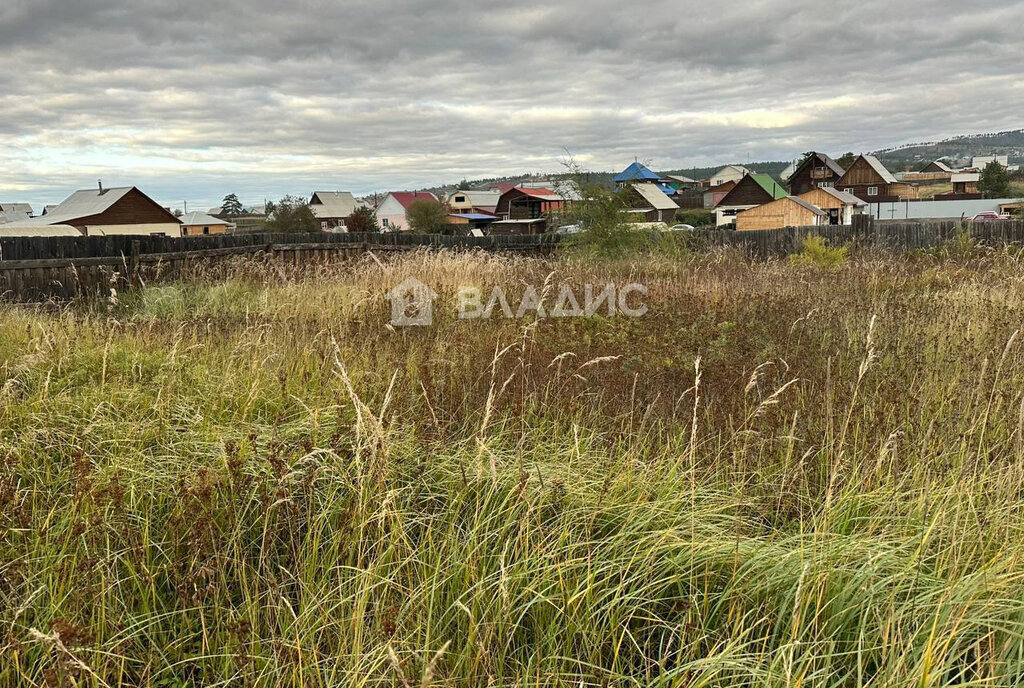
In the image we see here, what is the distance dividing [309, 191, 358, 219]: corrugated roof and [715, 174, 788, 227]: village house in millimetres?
40596

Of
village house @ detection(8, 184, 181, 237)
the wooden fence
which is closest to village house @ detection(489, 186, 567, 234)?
village house @ detection(8, 184, 181, 237)

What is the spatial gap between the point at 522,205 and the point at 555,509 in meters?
73.0

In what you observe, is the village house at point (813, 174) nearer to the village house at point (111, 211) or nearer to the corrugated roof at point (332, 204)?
the corrugated roof at point (332, 204)

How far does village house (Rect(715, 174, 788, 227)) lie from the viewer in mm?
62037

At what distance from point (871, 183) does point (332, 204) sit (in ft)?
187

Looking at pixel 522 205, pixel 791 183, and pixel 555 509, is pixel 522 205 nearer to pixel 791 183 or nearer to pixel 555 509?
pixel 791 183

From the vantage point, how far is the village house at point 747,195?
62.0 m

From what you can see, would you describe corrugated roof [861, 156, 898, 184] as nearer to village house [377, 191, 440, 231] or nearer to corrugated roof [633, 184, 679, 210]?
corrugated roof [633, 184, 679, 210]

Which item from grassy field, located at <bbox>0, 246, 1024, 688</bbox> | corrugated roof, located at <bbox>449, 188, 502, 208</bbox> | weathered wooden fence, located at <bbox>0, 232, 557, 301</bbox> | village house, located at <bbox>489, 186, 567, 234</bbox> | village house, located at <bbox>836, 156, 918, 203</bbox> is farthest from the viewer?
corrugated roof, located at <bbox>449, 188, 502, 208</bbox>

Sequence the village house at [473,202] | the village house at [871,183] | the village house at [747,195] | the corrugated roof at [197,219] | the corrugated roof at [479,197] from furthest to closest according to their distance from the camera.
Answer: the corrugated roof at [479,197] < the village house at [473,202] < the village house at [871,183] < the corrugated roof at [197,219] < the village house at [747,195]

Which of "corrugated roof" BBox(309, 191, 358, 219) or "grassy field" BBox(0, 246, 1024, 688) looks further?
"corrugated roof" BBox(309, 191, 358, 219)

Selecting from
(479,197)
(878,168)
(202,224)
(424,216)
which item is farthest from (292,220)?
(878,168)

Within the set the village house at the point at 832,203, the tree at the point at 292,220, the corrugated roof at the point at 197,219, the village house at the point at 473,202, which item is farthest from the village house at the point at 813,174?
the corrugated roof at the point at 197,219

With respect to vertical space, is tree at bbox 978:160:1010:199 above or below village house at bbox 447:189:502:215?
below
